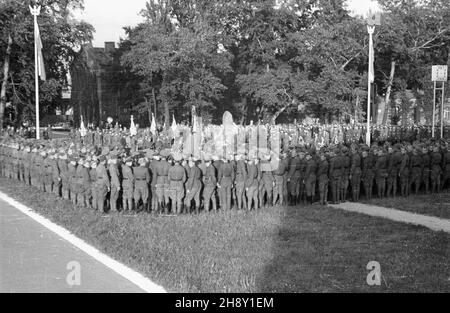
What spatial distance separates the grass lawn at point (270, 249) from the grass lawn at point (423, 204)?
1.99 m

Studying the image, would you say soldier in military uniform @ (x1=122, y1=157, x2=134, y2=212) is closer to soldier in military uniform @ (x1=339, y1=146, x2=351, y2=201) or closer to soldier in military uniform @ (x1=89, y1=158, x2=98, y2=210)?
soldier in military uniform @ (x1=89, y1=158, x2=98, y2=210)

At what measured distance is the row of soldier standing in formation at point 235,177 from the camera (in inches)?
561

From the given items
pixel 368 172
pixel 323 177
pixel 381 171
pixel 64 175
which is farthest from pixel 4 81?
pixel 381 171

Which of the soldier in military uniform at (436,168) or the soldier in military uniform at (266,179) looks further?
the soldier in military uniform at (436,168)

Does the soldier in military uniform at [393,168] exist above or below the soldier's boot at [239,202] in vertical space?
above

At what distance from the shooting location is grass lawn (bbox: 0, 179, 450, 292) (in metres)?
8.23

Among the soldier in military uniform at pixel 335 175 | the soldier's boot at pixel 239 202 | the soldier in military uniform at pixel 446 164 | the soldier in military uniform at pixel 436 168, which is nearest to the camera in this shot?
the soldier's boot at pixel 239 202

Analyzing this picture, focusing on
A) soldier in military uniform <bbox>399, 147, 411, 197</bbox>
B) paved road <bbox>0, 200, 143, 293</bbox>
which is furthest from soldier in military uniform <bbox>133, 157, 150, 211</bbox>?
soldier in military uniform <bbox>399, 147, 411, 197</bbox>

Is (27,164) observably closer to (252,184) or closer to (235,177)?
(235,177)

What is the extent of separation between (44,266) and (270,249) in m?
3.94

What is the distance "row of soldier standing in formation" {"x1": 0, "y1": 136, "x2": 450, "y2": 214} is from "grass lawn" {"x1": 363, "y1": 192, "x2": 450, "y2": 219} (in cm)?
55

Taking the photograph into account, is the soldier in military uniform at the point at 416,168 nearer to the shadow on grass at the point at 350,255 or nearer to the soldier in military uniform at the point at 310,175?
the soldier in military uniform at the point at 310,175

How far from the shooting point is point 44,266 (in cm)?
901

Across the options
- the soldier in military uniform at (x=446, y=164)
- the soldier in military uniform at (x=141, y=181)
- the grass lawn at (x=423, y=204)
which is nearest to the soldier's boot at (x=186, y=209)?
the soldier in military uniform at (x=141, y=181)
